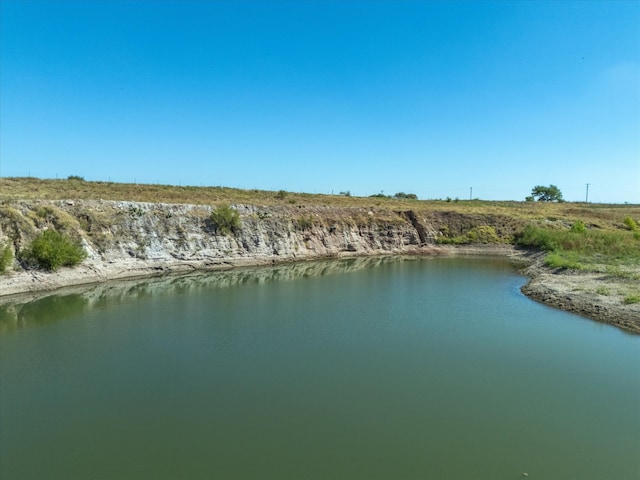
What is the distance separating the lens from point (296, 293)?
24703 millimetres

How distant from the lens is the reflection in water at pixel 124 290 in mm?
18953

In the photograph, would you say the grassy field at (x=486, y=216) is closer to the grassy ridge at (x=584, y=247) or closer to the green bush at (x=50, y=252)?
the grassy ridge at (x=584, y=247)

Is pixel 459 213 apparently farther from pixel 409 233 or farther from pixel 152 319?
pixel 152 319

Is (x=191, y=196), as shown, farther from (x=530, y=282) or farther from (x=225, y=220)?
(x=530, y=282)

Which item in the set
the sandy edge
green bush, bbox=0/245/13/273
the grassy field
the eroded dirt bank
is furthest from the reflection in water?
the grassy field

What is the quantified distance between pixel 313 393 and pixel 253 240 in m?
26.0

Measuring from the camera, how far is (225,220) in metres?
34.9

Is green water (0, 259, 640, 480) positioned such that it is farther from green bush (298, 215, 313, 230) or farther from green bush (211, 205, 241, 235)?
green bush (298, 215, 313, 230)

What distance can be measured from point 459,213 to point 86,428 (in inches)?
1809

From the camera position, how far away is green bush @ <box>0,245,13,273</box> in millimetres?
21953

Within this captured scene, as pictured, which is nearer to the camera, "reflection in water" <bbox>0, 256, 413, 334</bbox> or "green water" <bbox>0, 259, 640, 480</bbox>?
"green water" <bbox>0, 259, 640, 480</bbox>

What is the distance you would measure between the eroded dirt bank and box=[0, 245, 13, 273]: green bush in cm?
42

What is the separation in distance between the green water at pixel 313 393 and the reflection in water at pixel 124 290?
0.26 meters

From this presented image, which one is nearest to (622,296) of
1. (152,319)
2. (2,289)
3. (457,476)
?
(457,476)
